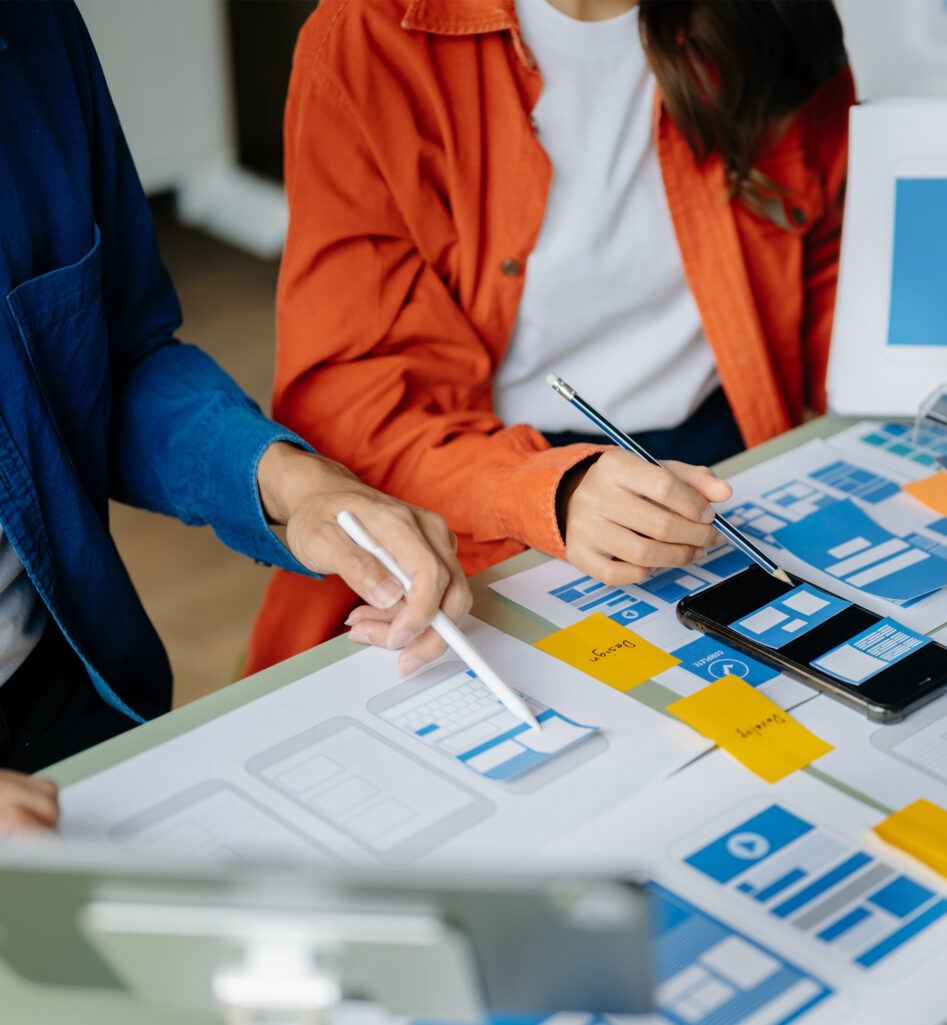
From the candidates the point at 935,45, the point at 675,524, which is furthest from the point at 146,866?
the point at 935,45

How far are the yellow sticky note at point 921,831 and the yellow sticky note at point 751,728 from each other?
7cm

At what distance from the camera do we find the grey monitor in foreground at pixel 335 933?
0.41 meters

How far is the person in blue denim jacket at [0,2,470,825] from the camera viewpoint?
95 cm

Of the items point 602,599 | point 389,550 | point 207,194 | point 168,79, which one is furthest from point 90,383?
point 207,194

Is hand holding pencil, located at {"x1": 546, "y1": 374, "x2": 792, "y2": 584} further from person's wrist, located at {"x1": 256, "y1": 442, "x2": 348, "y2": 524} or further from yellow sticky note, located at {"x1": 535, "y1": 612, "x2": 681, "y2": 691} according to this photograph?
person's wrist, located at {"x1": 256, "y1": 442, "x2": 348, "y2": 524}

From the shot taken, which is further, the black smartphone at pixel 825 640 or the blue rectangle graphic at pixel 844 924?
the black smartphone at pixel 825 640

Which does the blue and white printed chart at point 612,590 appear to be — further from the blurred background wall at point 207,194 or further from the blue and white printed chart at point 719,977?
the blurred background wall at point 207,194

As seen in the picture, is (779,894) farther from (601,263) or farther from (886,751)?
(601,263)

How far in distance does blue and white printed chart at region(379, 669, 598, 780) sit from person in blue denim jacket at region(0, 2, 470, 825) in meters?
0.04

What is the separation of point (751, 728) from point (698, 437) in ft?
2.17

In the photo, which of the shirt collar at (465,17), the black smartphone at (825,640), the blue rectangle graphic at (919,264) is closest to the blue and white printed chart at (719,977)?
the black smartphone at (825,640)

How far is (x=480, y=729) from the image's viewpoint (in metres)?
0.81

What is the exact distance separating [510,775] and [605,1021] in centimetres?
18

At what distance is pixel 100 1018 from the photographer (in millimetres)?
634
